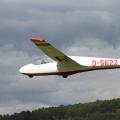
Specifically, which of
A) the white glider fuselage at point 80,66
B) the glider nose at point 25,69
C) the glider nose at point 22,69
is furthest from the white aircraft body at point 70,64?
the glider nose at point 22,69

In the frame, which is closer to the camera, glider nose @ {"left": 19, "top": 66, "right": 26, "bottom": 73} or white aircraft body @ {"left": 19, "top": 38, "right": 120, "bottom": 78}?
white aircraft body @ {"left": 19, "top": 38, "right": 120, "bottom": 78}

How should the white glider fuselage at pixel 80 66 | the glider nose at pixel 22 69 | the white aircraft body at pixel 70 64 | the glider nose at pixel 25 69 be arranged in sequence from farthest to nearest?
the glider nose at pixel 22 69 → the glider nose at pixel 25 69 → the white glider fuselage at pixel 80 66 → the white aircraft body at pixel 70 64

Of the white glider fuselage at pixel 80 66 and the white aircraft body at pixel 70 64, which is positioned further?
the white glider fuselage at pixel 80 66

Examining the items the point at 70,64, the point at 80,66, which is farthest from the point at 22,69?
the point at 80,66

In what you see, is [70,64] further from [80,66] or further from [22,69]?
[22,69]

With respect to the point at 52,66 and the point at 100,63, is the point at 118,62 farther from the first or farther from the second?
the point at 52,66

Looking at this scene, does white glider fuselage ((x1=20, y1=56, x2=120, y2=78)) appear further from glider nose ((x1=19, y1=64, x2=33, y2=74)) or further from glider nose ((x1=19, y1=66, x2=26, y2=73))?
glider nose ((x1=19, y1=66, x2=26, y2=73))

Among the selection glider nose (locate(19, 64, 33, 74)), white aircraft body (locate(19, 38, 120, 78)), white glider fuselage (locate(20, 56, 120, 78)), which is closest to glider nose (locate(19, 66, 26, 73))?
glider nose (locate(19, 64, 33, 74))

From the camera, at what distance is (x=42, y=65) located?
80.6m

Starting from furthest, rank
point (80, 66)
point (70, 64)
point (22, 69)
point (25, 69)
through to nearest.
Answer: point (22, 69) < point (25, 69) < point (70, 64) < point (80, 66)

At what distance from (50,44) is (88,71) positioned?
5.18 meters

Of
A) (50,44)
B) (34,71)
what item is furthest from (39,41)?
(34,71)

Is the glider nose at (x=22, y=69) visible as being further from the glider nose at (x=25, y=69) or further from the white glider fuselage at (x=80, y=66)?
the white glider fuselage at (x=80, y=66)

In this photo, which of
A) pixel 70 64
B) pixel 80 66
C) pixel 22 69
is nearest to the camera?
pixel 80 66
